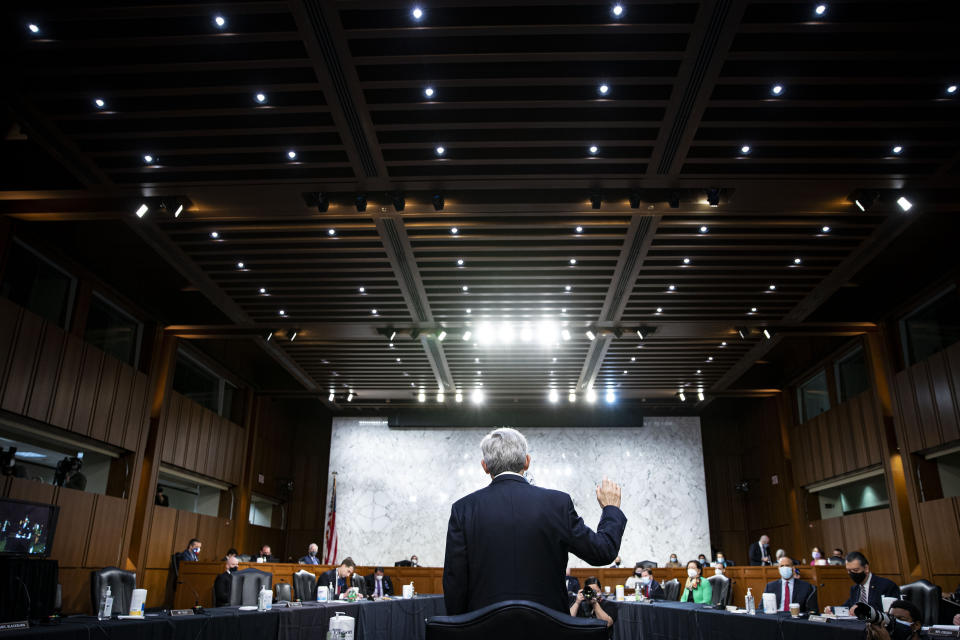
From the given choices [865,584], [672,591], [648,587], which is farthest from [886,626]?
[672,591]

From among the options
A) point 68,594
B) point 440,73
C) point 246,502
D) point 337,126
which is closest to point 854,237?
point 440,73

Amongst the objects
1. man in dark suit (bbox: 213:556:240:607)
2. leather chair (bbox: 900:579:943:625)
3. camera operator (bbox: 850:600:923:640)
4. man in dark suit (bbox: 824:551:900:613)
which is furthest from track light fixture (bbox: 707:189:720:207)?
man in dark suit (bbox: 213:556:240:607)

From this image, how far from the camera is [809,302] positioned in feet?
39.4

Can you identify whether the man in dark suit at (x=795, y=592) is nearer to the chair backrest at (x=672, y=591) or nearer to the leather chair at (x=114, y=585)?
the chair backrest at (x=672, y=591)

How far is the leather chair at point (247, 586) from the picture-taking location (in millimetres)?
7535

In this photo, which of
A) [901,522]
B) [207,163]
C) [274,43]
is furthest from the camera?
[901,522]

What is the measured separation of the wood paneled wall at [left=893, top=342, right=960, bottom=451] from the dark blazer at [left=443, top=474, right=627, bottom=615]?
10956 millimetres

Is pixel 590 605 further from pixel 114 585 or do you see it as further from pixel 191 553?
pixel 191 553

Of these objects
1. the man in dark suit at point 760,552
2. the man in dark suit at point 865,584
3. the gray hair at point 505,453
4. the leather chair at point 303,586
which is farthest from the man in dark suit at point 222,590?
the man in dark suit at point 760,552

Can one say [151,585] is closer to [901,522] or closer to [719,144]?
[719,144]

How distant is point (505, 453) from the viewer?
99.3 inches

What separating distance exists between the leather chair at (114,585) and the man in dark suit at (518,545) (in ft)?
18.5

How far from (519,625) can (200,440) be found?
48.0 ft

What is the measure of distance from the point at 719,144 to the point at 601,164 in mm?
1383
